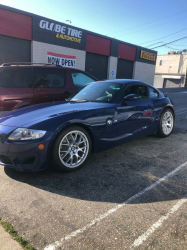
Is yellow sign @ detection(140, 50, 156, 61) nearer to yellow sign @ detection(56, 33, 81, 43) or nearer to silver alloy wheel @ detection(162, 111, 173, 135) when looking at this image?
yellow sign @ detection(56, 33, 81, 43)

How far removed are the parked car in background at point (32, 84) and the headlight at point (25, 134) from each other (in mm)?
2099

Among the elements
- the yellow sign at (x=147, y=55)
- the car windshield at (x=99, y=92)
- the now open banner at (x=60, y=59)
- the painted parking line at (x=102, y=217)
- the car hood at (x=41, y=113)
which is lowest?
the painted parking line at (x=102, y=217)

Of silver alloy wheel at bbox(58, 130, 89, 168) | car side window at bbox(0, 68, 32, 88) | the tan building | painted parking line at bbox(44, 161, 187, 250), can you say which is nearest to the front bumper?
silver alloy wheel at bbox(58, 130, 89, 168)

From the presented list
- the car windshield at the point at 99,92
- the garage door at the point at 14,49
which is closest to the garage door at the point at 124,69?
the garage door at the point at 14,49

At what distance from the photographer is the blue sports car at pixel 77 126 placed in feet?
9.16

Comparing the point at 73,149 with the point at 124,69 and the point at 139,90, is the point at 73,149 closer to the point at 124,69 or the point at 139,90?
the point at 139,90

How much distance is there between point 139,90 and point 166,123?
3.95 feet

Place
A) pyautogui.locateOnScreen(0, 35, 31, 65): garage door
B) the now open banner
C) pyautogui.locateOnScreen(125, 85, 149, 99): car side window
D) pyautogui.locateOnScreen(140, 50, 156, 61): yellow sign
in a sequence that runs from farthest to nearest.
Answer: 1. pyautogui.locateOnScreen(140, 50, 156, 61): yellow sign
2. the now open banner
3. pyautogui.locateOnScreen(0, 35, 31, 65): garage door
4. pyautogui.locateOnScreen(125, 85, 149, 99): car side window

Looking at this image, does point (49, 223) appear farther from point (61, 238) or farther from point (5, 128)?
point (5, 128)

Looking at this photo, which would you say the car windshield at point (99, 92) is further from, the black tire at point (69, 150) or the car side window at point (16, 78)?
the car side window at point (16, 78)

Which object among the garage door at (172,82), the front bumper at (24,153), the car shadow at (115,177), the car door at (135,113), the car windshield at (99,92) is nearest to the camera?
the car shadow at (115,177)

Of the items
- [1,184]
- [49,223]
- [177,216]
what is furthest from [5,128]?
[177,216]

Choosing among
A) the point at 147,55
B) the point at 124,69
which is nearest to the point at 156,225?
the point at 124,69

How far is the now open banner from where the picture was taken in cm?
Answer: 1555
